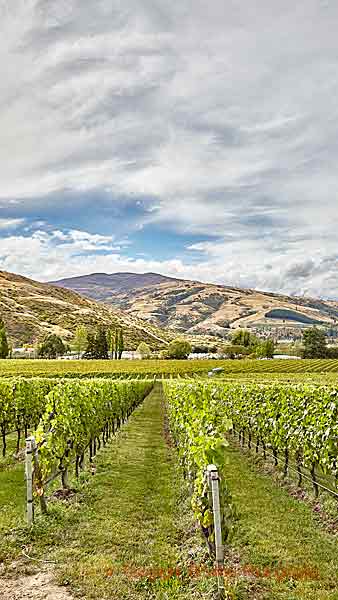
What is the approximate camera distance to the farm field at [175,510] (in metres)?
6.09

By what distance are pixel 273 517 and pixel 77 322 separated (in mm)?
188354

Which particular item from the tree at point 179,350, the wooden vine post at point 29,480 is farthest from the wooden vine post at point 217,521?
the tree at point 179,350

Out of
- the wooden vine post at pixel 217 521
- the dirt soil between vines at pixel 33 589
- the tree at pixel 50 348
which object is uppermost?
the tree at pixel 50 348

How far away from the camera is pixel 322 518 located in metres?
8.98

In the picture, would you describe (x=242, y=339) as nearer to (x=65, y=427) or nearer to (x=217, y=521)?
(x=65, y=427)

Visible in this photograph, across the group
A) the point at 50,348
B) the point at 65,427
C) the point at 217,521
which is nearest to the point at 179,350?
the point at 50,348

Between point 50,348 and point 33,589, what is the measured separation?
120633mm

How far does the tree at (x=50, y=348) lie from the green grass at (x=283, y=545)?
115m

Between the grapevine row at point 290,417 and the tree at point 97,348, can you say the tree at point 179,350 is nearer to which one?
the tree at point 97,348

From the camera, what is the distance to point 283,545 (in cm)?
746

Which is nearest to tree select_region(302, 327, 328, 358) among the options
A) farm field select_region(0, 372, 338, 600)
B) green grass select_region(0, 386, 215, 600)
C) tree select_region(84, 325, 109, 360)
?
tree select_region(84, 325, 109, 360)

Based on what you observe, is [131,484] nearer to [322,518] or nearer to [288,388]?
[322,518]

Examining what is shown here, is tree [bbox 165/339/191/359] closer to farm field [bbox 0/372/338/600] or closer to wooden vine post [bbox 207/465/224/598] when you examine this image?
farm field [bbox 0/372/338/600]

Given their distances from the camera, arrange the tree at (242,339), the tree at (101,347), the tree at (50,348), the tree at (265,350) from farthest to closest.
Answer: the tree at (242,339) → the tree at (265,350) → the tree at (50,348) → the tree at (101,347)
